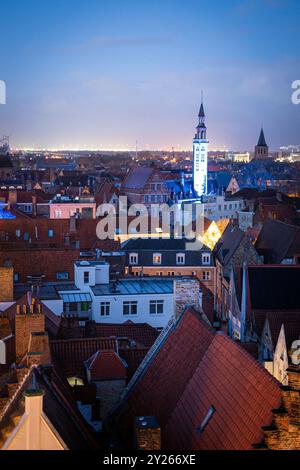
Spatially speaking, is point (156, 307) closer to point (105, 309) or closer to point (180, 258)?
point (105, 309)

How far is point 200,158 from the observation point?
98.8m

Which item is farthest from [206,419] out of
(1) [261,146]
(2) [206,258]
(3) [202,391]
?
(1) [261,146]

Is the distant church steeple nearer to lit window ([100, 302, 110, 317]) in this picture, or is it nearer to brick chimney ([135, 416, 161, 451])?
lit window ([100, 302, 110, 317])

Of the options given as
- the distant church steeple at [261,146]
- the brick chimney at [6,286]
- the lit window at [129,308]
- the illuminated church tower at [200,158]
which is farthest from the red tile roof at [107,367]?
the distant church steeple at [261,146]

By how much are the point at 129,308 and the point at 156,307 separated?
1.29 meters

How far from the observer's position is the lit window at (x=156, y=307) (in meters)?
31.9

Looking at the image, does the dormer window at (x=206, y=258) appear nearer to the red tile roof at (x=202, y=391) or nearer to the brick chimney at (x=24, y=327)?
the red tile roof at (x=202, y=391)

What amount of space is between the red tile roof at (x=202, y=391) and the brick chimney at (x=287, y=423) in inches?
14.1

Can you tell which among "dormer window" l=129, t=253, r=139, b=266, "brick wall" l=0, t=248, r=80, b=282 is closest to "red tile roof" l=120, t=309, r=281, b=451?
"brick wall" l=0, t=248, r=80, b=282

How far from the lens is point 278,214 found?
68.1m

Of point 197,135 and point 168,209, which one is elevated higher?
point 197,135
